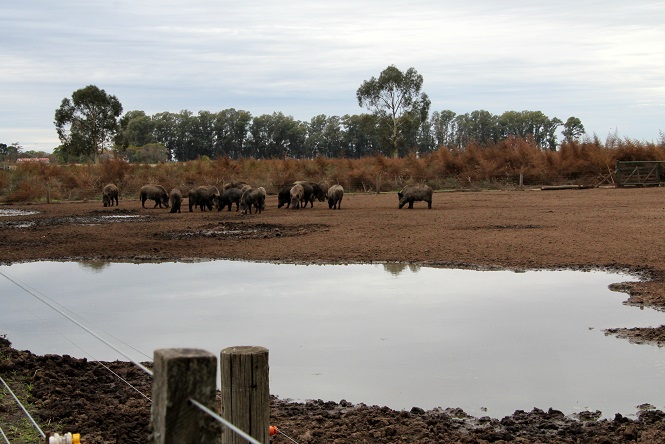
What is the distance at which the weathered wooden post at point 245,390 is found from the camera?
379cm

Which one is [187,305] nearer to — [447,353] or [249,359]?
[447,353]

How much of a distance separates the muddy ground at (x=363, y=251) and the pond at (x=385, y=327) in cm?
57

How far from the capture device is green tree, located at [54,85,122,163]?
246ft

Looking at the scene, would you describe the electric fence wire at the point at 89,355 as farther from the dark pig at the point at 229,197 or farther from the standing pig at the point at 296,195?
the standing pig at the point at 296,195

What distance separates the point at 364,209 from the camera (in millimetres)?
31406

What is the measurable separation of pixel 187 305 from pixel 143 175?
3989cm

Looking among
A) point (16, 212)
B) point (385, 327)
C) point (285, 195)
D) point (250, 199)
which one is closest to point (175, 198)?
point (250, 199)

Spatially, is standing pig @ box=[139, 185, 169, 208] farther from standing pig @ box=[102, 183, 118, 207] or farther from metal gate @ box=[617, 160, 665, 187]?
metal gate @ box=[617, 160, 665, 187]

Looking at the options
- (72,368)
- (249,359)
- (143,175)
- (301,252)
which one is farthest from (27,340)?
(143,175)

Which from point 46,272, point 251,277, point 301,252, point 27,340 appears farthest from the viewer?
point 301,252

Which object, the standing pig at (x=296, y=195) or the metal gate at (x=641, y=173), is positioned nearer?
the standing pig at (x=296, y=195)

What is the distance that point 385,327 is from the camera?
1066 centimetres

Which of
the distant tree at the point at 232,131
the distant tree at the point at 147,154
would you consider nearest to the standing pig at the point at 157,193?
the distant tree at the point at 147,154

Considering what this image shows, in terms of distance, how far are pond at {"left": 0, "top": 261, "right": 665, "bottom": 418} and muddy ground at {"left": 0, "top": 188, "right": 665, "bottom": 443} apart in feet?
1.87
